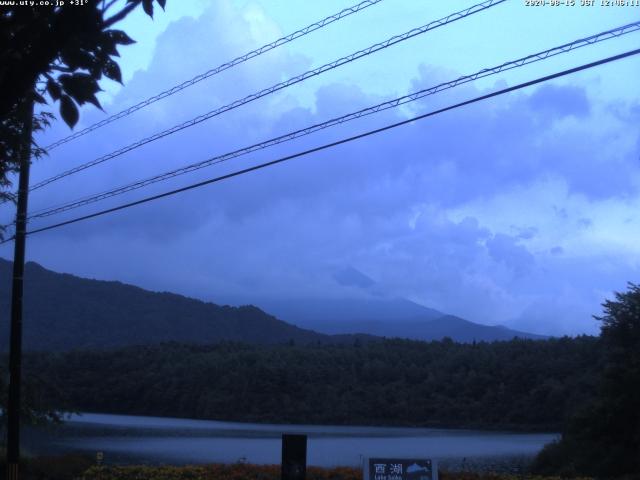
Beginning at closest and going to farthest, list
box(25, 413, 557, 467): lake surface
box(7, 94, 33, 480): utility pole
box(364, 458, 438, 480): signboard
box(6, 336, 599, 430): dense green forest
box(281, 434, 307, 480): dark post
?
box(364, 458, 438, 480): signboard
box(281, 434, 307, 480): dark post
box(7, 94, 33, 480): utility pole
box(25, 413, 557, 467): lake surface
box(6, 336, 599, 430): dense green forest

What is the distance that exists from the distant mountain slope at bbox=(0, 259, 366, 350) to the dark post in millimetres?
69452

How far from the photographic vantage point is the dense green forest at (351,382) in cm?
4056

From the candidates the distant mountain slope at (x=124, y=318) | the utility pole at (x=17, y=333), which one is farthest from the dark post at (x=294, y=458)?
the distant mountain slope at (x=124, y=318)

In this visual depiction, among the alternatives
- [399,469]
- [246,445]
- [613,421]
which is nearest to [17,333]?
[399,469]

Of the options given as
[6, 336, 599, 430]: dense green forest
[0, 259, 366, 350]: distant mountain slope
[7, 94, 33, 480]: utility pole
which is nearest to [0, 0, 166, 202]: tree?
[7, 94, 33, 480]: utility pole

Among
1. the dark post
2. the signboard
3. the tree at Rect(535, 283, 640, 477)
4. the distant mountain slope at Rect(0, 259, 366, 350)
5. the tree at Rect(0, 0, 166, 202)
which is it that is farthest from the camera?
the distant mountain slope at Rect(0, 259, 366, 350)

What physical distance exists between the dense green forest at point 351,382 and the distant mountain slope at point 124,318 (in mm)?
29985

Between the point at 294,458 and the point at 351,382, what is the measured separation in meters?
35.9

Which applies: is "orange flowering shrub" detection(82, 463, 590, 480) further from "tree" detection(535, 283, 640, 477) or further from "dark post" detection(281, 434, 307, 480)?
"tree" detection(535, 283, 640, 477)

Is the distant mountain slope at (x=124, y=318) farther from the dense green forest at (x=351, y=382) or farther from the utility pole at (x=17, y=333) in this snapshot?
the utility pole at (x=17, y=333)

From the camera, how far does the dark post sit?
38.6 feet

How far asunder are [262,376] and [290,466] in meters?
37.0

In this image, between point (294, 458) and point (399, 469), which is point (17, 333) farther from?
point (399, 469)

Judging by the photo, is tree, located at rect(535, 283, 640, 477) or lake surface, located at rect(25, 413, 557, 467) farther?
lake surface, located at rect(25, 413, 557, 467)
